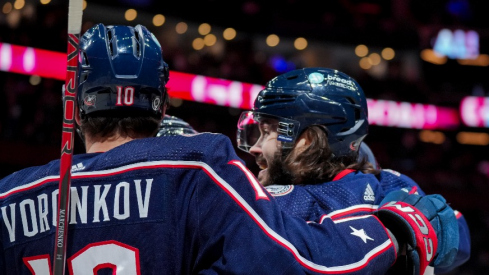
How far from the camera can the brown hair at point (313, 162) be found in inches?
93.4

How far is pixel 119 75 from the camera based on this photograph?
1921mm

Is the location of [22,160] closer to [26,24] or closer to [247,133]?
[26,24]

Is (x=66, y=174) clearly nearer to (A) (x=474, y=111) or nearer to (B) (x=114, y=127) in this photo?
(B) (x=114, y=127)

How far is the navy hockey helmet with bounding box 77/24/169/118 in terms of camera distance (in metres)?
1.91

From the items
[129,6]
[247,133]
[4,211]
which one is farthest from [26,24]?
[4,211]

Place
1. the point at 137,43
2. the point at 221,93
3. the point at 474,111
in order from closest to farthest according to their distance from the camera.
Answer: the point at 137,43, the point at 221,93, the point at 474,111

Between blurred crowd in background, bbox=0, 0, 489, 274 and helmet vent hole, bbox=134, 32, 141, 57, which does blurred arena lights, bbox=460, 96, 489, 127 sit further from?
helmet vent hole, bbox=134, 32, 141, 57

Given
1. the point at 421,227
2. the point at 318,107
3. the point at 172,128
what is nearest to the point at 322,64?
the point at 172,128

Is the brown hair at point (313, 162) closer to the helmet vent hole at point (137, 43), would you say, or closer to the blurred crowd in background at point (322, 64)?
the helmet vent hole at point (137, 43)

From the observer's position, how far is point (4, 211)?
182cm

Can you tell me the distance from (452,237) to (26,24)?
10376 millimetres

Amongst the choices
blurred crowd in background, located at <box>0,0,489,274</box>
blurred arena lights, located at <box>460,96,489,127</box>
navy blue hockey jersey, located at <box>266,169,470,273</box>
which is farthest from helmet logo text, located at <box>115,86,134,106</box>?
blurred arena lights, located at <box>460,96,489,127</box>

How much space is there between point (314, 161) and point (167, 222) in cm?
83

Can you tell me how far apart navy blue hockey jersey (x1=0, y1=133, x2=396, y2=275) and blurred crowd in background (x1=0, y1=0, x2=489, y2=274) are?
7068 millimetres
